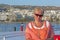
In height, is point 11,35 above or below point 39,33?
below

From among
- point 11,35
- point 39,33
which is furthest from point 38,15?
point 11,35

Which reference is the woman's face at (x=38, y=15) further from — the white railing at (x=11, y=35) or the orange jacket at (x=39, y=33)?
the white railing at (x=11, y=35)

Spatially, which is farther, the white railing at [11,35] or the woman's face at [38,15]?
the white railing at [11,35]

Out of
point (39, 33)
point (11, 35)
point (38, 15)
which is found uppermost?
point (38, 15)

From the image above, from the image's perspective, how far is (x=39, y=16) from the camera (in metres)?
3.44

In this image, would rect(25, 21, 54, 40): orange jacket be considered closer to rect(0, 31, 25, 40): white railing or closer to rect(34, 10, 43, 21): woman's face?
rect(34, 10, 43, 21): woman's face

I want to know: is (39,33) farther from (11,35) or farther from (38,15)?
(11,35)

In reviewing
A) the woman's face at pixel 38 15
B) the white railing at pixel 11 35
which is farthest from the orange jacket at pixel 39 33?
the white railing at pixel 11 35

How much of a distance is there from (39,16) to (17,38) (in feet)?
17.2

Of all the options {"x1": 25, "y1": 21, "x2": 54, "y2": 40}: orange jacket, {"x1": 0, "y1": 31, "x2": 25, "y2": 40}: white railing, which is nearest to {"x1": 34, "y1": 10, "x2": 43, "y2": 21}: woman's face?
{"x1": 25, "y1": 21, "x2": 54, "y2": 40}: orange jacket

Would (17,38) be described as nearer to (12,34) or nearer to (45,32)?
(12,34)

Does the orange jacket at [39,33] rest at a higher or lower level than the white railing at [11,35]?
higher

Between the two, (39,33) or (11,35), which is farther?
(11,35)

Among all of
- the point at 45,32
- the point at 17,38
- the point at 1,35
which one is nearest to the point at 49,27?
the point at 45,32
